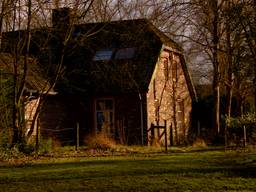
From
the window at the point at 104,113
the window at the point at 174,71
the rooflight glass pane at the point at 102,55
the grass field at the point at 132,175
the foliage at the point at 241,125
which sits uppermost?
the rooflight glass pane at the point at 102,55

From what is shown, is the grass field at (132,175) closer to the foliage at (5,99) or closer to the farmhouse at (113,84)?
the foliage at (5,99)

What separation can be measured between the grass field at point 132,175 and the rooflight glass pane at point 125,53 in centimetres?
1213

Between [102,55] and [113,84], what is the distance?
2560 millimetres

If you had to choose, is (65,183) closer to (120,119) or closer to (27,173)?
(27,173)

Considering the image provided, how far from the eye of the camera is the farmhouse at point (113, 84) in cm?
2986

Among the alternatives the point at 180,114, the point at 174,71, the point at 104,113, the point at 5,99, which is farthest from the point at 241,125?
the point at 5,99

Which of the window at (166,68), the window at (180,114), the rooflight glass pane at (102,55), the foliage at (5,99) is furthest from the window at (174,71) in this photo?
the foliage at (5,99)

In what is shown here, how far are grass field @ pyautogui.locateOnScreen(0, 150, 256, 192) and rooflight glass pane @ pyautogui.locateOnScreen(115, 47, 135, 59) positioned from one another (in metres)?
12.1

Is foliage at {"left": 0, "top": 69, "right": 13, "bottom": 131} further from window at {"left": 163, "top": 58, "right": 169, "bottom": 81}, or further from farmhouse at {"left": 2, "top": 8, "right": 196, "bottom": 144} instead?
window at {"left": 163, "top": 58, "right": 169, "bottom": 81}

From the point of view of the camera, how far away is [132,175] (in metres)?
14.7

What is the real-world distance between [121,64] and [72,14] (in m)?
8.04

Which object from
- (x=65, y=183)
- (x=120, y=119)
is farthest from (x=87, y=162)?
(x=120, y=119)

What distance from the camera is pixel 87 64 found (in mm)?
32094

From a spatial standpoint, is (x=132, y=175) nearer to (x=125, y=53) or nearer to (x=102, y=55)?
(x=125, y=53)
